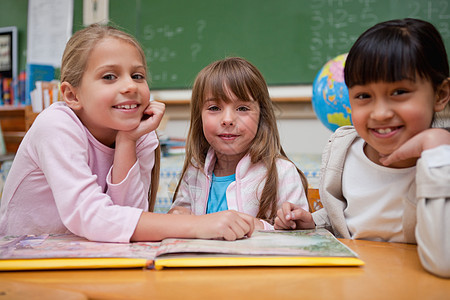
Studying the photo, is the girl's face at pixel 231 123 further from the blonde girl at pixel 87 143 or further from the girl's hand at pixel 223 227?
the girl's hand at pixel 223 227

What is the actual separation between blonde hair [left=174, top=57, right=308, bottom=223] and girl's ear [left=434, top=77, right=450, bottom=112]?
52 centimetres

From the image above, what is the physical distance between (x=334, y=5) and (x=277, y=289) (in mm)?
2818

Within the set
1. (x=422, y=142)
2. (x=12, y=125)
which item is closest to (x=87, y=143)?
(x=422, y=142)

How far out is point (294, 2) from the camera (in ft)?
9.91

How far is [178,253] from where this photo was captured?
0.67 meters

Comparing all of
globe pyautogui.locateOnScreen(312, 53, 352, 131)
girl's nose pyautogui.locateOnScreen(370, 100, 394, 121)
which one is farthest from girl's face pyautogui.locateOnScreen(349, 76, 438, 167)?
globe pyautogui.locateOnScreen(312, 53, 352, 131)

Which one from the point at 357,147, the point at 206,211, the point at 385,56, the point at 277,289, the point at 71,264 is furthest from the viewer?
the point at 206,211

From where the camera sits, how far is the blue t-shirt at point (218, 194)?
50.3 inches

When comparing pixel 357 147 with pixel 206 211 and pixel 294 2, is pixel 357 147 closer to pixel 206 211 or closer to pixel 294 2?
pixel 206 211

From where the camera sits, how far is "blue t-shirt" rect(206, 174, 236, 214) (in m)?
1.28

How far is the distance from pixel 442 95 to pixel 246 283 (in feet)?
1.85

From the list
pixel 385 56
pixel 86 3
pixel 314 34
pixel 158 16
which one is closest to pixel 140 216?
pixel 385 56

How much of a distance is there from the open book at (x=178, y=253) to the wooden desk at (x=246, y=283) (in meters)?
0.01

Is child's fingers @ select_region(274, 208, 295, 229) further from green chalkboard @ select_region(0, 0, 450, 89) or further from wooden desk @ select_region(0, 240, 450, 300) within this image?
green chalkboard @ select_region(0, 0, 450, 89)
